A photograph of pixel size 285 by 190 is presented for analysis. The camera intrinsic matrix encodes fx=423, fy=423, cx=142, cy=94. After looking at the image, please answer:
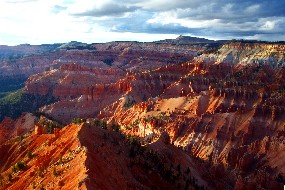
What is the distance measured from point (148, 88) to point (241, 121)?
60.6 meters

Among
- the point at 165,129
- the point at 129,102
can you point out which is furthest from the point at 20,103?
the point at 165,129

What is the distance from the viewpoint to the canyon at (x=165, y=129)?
42.7 metres

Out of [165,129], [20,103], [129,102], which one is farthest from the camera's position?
[20,103]

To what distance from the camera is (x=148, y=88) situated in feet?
479

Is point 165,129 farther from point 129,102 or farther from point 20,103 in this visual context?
point 20,103

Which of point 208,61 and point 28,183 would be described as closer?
point 28,183

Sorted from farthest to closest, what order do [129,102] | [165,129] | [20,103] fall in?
[20,103]
[129,102]
[165,129]

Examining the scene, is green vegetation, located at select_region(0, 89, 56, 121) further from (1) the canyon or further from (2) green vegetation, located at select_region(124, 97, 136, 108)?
(2) green vegetation, located at select_region(124, 97, 136, 108)

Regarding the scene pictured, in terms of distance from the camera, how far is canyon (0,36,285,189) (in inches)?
1682

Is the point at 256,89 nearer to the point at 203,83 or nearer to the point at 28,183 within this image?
the point at 203,83

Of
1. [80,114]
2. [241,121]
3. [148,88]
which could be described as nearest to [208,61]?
[148,88]

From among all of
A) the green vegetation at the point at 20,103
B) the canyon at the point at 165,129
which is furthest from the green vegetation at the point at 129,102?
the green vegetation at the point at 20,103

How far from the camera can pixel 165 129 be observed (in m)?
94.9

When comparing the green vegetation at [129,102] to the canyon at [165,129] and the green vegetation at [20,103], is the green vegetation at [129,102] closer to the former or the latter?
the canyon at [165,129]
